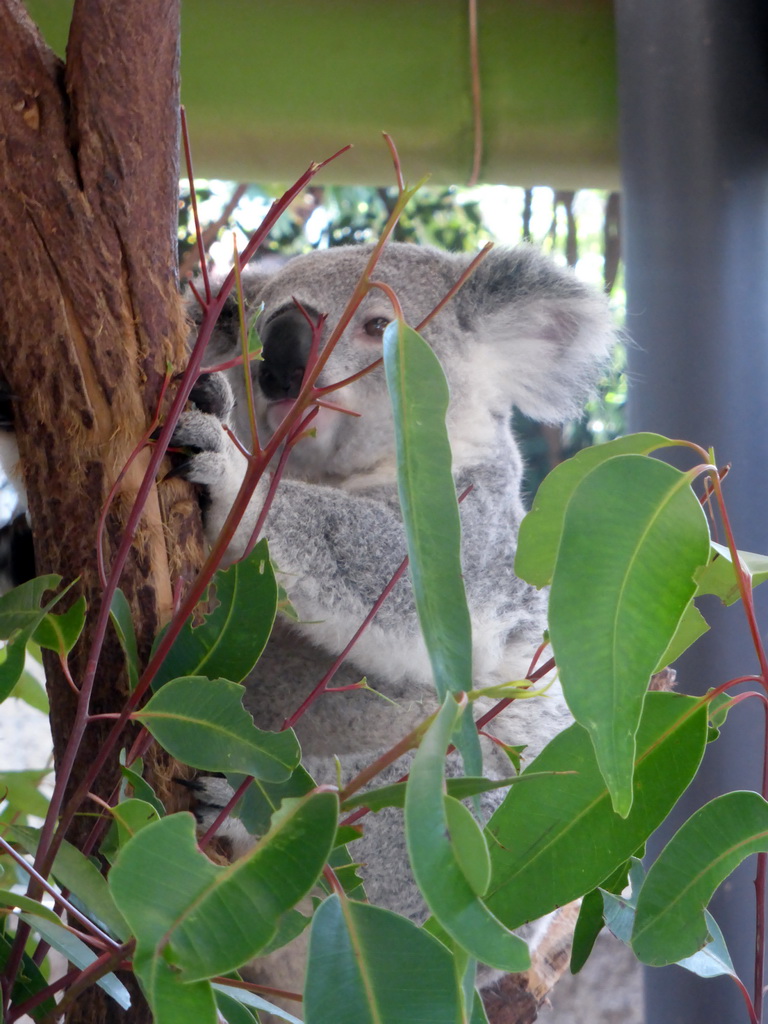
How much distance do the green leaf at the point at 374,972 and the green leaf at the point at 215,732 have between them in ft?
0.55

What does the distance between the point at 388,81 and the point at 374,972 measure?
205 cm

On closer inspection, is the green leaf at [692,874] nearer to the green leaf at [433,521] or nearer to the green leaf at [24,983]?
the green leaf at [433,521]

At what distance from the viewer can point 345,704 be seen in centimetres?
163

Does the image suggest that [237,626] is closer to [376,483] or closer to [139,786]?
[139,786]

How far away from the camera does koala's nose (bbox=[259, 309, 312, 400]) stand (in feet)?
5.30

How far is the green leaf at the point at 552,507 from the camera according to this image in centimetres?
77

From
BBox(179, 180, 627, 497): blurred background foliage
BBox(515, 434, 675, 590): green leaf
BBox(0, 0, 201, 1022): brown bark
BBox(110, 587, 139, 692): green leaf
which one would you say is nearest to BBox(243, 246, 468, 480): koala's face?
BBox(0, 0, 201, 1022): brown bark

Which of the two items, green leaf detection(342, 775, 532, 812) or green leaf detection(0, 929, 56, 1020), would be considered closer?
green leaf detection(342, 775, 532, 812)

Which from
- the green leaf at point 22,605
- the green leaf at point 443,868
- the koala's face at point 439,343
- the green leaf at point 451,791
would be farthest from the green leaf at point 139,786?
the koala's face at point 439,343

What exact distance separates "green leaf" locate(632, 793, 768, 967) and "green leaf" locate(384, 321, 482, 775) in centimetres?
25

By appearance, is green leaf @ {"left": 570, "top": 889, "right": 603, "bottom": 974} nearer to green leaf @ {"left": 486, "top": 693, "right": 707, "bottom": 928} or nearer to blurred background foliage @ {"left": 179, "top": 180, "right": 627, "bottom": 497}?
green leaf @ {"left": 486, "top": 693, "right": 707, "bottom": 928}

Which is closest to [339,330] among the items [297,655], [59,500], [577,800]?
[577,800]

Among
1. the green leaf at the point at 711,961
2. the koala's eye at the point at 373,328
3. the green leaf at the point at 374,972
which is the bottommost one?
the green leaf at the point at 711,961

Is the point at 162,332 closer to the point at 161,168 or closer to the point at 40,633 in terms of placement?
the point at 161,168
